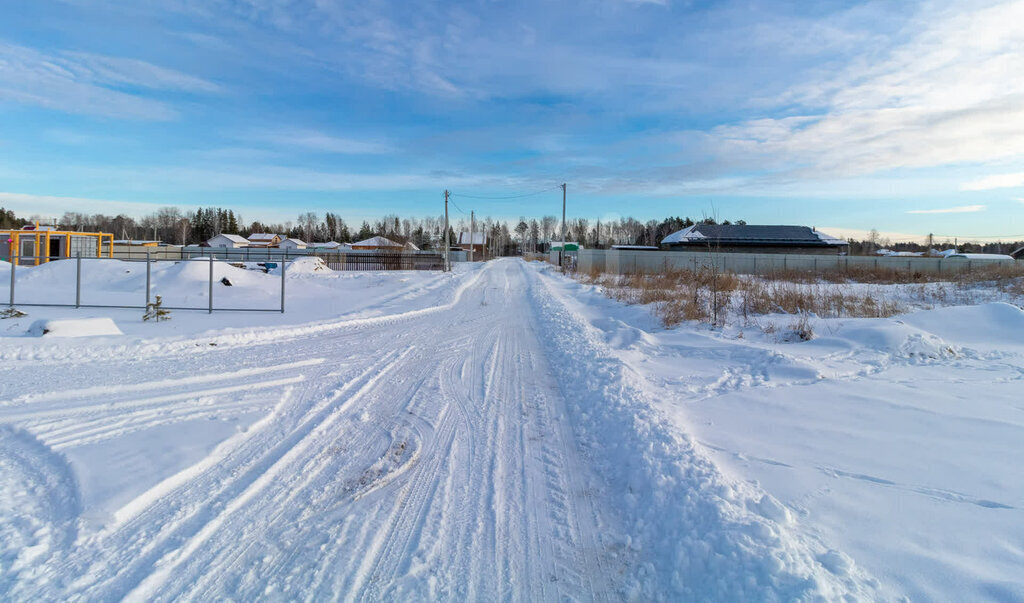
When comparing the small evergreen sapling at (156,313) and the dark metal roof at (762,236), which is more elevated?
the dark metal roof at (762,236)

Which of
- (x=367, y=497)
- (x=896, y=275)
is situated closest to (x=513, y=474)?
(x=367, y=497)

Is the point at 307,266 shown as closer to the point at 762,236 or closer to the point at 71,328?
the point at 71,328

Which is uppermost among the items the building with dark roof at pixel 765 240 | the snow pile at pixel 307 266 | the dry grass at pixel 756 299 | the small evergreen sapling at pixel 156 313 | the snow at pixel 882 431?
the building with dark roof at pixel 765 240

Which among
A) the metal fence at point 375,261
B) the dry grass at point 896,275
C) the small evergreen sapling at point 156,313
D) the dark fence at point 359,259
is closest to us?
the small evergreen sapling at point 156,313

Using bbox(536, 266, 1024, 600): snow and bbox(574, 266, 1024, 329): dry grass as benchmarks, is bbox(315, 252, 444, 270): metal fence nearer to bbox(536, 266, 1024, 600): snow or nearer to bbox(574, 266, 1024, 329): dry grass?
bbox(574, 266, 1024, 329): dry grass

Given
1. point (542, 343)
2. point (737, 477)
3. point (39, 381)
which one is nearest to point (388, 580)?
point (737, 477)

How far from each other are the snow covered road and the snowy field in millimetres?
23

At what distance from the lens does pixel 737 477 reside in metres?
4.39

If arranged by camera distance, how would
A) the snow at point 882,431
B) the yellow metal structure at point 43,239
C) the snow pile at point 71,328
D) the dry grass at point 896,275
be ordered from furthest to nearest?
the yellow metal structure at point 43,239 < the dry grass at point 896,275 < the snow pile at point 71,328 < the snow at point 882,431

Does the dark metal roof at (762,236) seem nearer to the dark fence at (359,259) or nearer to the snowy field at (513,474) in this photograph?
the dark fence at (359,259)

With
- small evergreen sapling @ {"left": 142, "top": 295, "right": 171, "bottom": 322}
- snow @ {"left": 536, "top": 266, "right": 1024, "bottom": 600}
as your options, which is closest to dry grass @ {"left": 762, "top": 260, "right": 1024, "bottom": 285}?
snow @ {"left": 536, "top": 266, "right": 1024, "bottom": 600}

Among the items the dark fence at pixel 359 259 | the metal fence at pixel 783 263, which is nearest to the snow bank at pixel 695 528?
the metal fence at pixel 783 263

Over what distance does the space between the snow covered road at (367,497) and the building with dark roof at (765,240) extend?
1937 inches

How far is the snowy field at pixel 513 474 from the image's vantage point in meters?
3.07
